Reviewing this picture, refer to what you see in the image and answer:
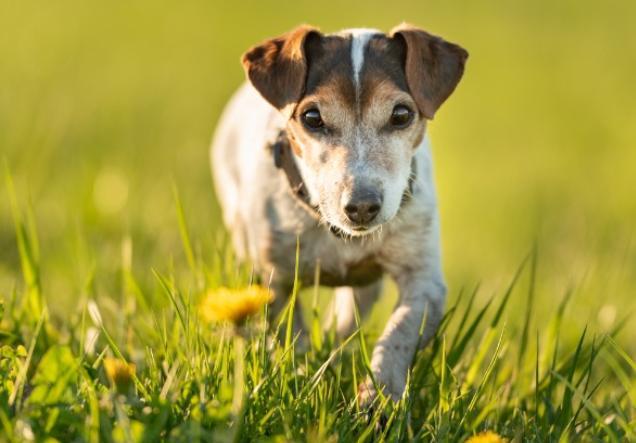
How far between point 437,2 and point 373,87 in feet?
41.9

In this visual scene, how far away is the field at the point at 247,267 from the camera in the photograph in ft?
10.3

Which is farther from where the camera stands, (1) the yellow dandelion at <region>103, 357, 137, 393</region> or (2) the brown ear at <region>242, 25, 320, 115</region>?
(2) the brown ear at <region>242, 25, 320, 115</region>

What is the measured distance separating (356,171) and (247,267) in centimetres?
75

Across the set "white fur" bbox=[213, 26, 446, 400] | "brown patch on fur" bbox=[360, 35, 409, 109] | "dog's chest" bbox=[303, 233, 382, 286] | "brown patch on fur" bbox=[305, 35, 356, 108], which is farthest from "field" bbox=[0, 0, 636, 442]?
"brown patch on fur" bbox=[360, 35, 409, 109]

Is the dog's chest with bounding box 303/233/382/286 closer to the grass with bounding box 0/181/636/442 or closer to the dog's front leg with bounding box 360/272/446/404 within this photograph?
the dog's front leg with bounding box 360/272/446/404

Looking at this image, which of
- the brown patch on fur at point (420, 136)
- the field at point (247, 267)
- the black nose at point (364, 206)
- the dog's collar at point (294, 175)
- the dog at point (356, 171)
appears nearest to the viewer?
the field at point (247, 267)

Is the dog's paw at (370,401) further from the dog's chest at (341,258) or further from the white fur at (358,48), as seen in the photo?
the white fur at (358,48)

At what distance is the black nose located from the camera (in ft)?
12.2

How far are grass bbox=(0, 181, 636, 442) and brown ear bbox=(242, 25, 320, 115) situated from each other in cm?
54

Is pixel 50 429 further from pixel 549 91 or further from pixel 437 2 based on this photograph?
pixel 437 2

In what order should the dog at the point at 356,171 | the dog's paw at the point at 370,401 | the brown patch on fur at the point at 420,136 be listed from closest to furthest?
the dog's paw at the point at 370,401 → the dog at the point at 356,171 → the brown patch on fur at the point at 420,136

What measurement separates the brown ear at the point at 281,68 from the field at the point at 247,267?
19.0 inches

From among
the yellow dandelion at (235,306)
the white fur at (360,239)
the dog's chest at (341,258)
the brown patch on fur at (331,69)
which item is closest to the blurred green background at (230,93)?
the white fur at (360,239)

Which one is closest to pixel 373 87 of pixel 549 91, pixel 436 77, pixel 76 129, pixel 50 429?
pixel 436 77
